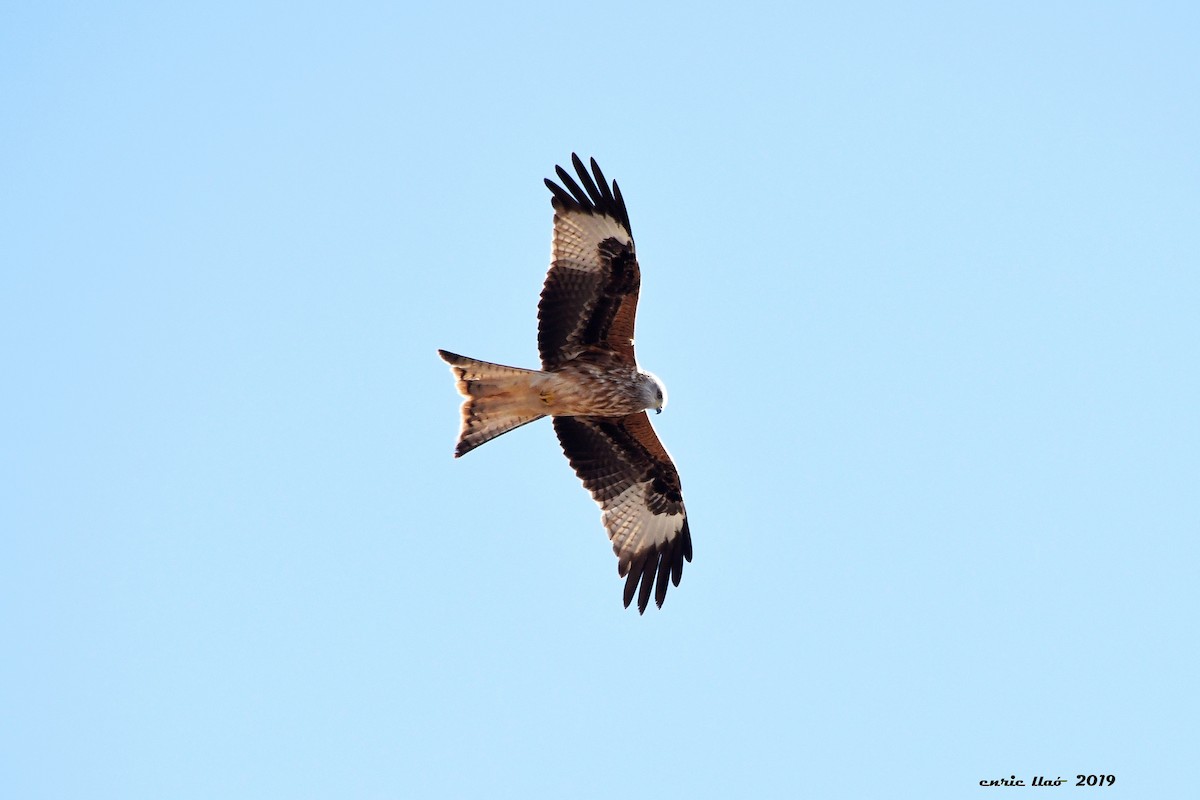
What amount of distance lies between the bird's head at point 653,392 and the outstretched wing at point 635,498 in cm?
64

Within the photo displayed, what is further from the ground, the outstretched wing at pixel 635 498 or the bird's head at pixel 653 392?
the bird's head at pixel 653 392

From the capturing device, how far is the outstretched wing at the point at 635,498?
36.7ft

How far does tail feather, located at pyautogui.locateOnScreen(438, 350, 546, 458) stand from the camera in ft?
33.4

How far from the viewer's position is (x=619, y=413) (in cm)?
1066

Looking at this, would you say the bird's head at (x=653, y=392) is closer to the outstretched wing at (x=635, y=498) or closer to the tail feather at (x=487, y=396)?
the outstretched wing at (x=635, y=498)

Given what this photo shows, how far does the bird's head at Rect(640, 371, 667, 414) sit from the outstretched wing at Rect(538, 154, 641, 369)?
9.7 inches

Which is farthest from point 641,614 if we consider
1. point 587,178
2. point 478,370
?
point 587,178

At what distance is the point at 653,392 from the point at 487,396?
1271 mm

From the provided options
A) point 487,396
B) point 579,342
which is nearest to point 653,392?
point 579,342

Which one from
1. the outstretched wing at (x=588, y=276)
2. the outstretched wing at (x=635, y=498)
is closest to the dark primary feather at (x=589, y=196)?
the outstretched wing at (x=588, y=276)

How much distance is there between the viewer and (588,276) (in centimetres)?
1029

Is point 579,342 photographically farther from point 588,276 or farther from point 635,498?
point 635,498

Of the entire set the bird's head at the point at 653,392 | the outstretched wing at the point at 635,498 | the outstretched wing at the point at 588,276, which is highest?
the outstretched wing at the point at 588,276

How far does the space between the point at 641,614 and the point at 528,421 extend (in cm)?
196
